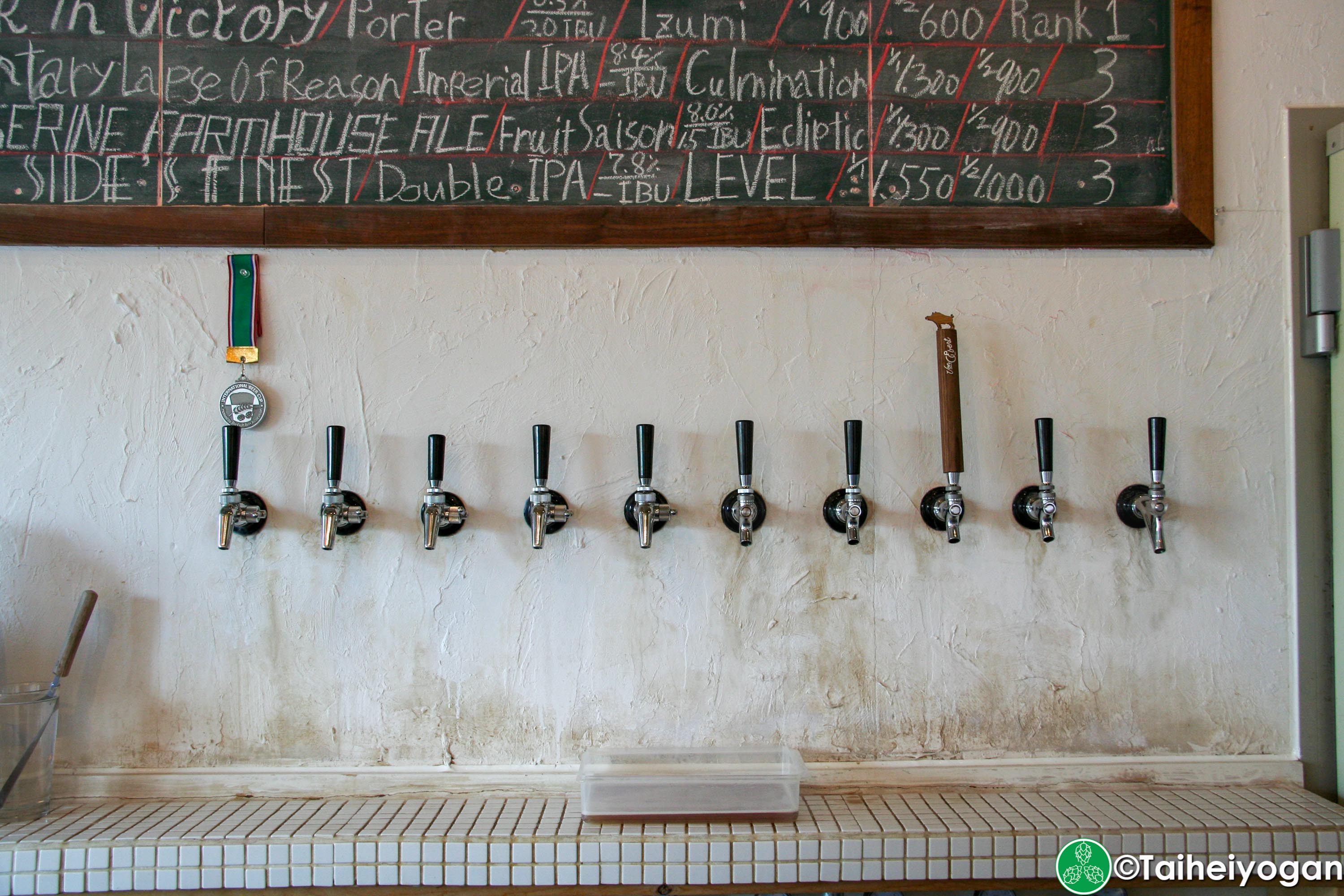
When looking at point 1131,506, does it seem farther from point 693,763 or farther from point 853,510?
point 693,763

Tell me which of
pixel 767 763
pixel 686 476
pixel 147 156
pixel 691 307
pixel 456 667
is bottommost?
pixel 767 763

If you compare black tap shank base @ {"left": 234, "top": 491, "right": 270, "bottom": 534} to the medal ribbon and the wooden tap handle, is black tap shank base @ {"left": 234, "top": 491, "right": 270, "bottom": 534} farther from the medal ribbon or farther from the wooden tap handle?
the wooden tap handle

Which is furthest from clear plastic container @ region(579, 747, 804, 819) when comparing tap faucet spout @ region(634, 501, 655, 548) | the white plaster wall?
tap faucet spout @ region(634, 501, 655, 548)

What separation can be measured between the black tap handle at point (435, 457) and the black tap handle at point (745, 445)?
56 cm

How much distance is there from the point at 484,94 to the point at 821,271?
771mm

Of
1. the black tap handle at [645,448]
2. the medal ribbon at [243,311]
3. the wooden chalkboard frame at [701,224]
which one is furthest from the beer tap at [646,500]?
the medal ribbon at [243,311]

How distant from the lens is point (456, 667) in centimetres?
162

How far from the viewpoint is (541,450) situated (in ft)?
5.02

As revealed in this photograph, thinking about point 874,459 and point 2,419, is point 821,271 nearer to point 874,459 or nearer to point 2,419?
point 874,459

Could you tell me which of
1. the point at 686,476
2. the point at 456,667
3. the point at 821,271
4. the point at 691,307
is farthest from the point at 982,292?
the point at 456,667

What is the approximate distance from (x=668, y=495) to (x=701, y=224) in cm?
55

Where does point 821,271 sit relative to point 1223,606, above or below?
above

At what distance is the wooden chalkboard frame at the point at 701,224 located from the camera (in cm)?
161

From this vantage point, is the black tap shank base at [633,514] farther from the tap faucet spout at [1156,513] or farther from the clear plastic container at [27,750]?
the clear plastic container at [27,750]
